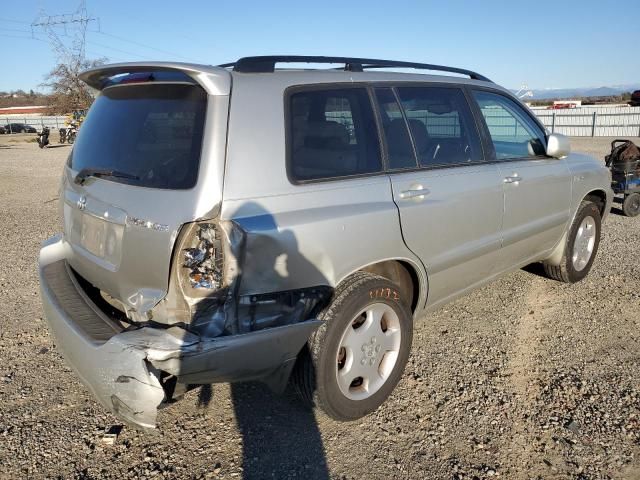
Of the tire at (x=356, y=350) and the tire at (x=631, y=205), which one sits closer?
the tire at (x=356, y=350)

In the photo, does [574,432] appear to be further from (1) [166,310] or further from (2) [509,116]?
(2) [509,116]

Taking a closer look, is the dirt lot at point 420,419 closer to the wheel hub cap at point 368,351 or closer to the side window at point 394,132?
the wheel hub cap at point 368,351

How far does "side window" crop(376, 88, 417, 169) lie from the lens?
3080 millimetres

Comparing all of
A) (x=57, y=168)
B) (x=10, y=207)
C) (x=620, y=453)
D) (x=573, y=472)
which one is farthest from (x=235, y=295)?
(x=57, y=168)

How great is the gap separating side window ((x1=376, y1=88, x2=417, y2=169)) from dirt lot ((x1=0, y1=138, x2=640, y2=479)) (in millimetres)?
1379

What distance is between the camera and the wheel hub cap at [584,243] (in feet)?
16.2

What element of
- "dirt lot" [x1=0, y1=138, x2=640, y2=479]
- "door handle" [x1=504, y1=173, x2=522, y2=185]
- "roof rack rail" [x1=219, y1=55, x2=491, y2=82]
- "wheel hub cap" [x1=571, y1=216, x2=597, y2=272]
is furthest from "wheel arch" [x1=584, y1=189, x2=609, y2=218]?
"roof rack rail" [x1=219, y1=55, x2=491, y2=82]

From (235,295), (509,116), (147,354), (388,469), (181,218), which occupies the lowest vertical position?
(388,469)

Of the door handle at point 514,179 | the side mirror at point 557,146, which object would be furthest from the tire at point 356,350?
the side mirror at point 557,146

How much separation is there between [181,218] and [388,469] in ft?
5.07

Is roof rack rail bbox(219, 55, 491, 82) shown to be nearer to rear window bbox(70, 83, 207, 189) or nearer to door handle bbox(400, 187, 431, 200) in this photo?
rear window bbox(70, 83, 207, 189)

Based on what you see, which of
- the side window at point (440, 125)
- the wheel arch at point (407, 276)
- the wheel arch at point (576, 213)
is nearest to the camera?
the wheel arch at point (407, 276)

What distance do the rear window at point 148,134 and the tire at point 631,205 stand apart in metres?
7.59

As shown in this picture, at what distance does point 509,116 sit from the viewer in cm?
425
